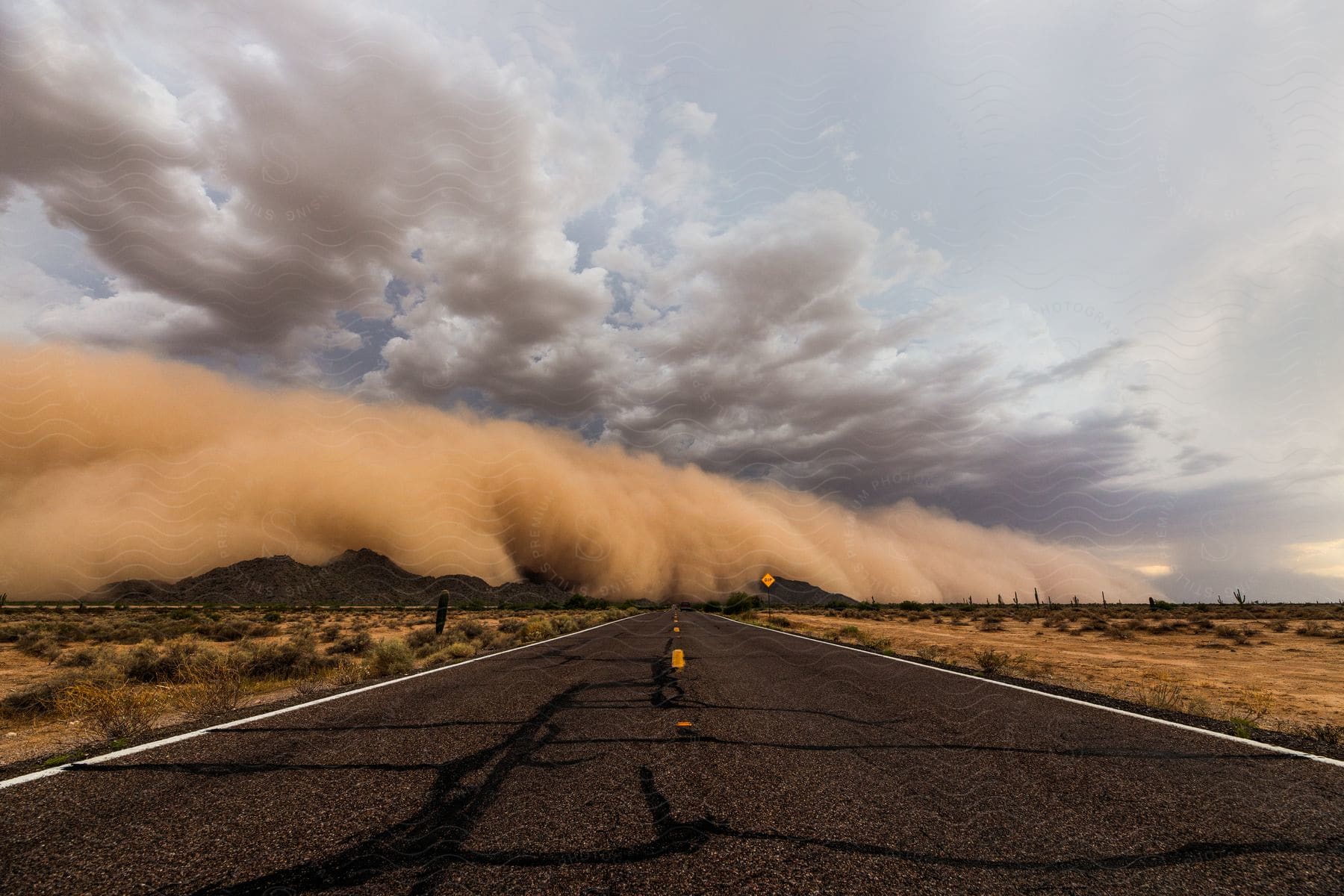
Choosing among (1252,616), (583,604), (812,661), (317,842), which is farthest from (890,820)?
(583,604)

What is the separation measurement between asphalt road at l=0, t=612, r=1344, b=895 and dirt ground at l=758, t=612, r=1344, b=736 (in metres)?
4.59

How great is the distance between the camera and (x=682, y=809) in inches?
133

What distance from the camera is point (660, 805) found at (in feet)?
11.3

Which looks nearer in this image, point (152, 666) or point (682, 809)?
point (682, 809)

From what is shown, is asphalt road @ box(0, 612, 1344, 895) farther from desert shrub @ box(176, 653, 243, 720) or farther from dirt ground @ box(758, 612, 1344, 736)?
dirt ground @ box(758, 612, 1344, 736)

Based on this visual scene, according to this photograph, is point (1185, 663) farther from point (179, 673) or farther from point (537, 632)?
point (179, 673)

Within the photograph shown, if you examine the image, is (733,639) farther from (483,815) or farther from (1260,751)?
(483,815)

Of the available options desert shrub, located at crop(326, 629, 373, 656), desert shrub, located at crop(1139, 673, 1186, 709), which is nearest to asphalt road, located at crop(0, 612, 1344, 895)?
desert shrub, located at crop(1139, 673, 1186, 709)

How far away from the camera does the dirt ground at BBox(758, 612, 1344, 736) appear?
852 cm

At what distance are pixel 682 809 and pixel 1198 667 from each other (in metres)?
19.9

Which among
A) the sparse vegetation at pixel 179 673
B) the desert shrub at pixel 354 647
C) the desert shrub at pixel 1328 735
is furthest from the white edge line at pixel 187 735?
the desert shrub at pixel 1328 735

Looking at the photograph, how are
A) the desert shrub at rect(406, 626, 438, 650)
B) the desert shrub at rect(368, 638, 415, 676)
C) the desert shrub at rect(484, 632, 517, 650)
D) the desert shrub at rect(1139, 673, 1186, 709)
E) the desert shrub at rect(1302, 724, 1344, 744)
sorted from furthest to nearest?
1. the desert shrub at rect(406, 626, 438, 650)
2. the desert shrub at rect(484, 632, 517, 650)
3. the desert shrub at rect(368, 638, 415, 676)
4. the desert shrub at rect(1139, 673, 1186, 709)
5. the desert shrub at rect(1302, 724, 1344, 744)

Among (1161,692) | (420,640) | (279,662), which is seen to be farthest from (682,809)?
(420,640)

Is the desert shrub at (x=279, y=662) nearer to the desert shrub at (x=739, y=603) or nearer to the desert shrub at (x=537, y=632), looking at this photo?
the desert shrub at (x=537, y=632)
